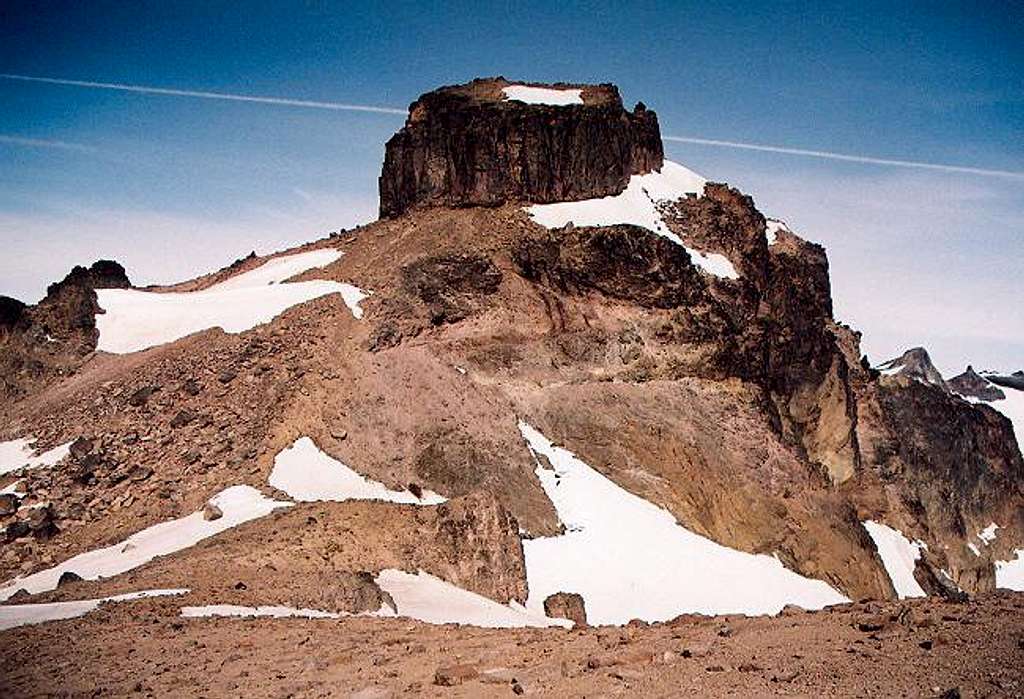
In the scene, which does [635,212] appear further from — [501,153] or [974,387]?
[974,387]

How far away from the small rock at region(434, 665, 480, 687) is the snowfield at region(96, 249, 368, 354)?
25955mm

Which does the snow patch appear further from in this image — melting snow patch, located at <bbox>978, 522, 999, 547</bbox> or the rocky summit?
melting snow patch, located at <bbox>978, 522, 999, 547</bbox>

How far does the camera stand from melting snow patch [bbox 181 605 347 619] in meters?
15.9

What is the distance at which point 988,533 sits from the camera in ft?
263

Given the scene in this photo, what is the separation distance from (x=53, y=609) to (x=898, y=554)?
44.4m

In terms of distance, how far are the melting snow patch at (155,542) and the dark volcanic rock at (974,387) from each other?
129m

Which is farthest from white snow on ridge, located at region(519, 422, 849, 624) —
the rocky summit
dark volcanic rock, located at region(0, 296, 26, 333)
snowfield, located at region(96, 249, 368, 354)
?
dark volcanic rock, located at region(0, 296, 26, 333)

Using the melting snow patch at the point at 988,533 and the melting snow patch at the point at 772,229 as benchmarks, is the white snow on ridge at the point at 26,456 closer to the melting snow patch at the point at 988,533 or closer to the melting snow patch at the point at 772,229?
the melting snow patch at the point at 772,229

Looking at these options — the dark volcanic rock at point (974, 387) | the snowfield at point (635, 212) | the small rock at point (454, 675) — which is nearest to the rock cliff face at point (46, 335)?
the snowfield at point (635, 212)

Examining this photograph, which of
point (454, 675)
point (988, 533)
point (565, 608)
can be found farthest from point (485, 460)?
point (988, 533)

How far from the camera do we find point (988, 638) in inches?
361

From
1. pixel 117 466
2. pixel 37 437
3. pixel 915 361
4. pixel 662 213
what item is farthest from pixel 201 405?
pixel 915 361

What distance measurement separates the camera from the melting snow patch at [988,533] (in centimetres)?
7912

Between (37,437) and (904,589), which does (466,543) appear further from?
(904,589)
